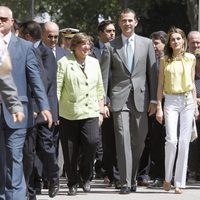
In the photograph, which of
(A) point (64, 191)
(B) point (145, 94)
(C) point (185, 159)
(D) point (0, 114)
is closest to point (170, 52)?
(B) point (145, 94)

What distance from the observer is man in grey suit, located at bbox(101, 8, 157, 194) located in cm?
1102

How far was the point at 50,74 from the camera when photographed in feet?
33.8

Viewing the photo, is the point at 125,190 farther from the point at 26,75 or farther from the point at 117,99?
the point at 26,75

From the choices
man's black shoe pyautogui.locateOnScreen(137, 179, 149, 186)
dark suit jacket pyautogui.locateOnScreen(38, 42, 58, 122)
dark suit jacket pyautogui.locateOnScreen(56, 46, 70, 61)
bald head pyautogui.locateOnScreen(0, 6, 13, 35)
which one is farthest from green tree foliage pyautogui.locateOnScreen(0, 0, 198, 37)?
bald head pyautogui.locateOnScreen(0, 6, 13, 35)

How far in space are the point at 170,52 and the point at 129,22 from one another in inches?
26.0

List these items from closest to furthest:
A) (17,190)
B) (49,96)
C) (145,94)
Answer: (17,190), (49,96), (145,94)

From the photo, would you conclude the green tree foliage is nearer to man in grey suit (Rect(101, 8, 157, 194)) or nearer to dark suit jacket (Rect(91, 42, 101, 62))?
dark suit jacket (Rect(91, 42, 101, 62))

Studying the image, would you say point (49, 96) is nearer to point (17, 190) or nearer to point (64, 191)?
point (64, 191)

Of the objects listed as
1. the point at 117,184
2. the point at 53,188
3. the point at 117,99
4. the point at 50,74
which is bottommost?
the point at 117,184

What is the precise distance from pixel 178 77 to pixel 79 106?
1.34m

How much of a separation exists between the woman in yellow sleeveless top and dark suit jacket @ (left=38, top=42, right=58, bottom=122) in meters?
1.42

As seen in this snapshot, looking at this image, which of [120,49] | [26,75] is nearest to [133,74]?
[120,49]

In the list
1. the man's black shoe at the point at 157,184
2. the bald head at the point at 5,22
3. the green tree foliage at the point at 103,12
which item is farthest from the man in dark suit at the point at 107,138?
the green tree foliage at the point at 103,12

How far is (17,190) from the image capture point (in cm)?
793
